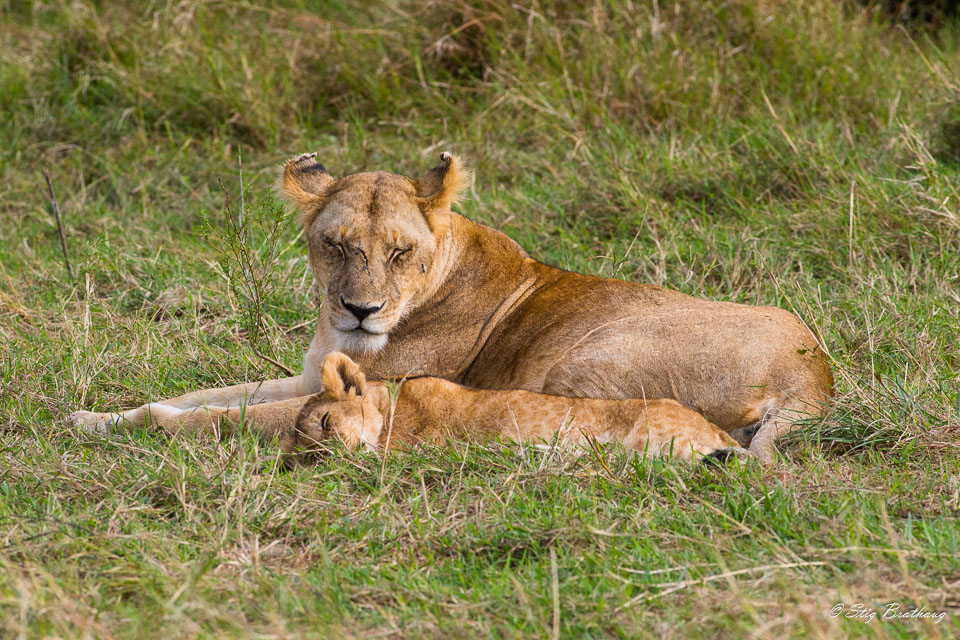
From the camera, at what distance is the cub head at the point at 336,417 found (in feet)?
11.6

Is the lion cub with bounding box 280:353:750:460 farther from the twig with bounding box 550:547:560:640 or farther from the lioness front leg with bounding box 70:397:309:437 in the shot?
the twig with bounding box 550:547:560:640

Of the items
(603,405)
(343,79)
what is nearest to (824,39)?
(343,79)

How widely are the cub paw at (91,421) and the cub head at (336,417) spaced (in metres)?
0.81

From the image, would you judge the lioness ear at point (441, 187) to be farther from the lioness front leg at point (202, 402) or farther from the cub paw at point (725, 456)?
the cub paw at point (725, 456)

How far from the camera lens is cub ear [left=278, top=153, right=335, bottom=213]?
4.42 meters

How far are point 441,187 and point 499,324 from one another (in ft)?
1.89

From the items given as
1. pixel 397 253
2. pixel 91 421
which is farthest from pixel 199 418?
pixel 397 253

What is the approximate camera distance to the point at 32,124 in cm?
740

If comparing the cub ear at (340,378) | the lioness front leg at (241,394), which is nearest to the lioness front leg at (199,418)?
the lioness front leg at (241,394)

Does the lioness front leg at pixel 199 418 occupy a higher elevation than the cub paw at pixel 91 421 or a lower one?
higher

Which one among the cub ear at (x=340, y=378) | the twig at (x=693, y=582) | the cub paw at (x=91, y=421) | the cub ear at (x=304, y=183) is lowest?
the cub paw at (x=91, y=421)

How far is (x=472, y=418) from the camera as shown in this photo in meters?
3.69

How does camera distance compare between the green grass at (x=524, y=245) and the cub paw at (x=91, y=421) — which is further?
the cub paw at (x=91, y=421)

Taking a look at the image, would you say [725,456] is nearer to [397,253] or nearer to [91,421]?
[397,253]
